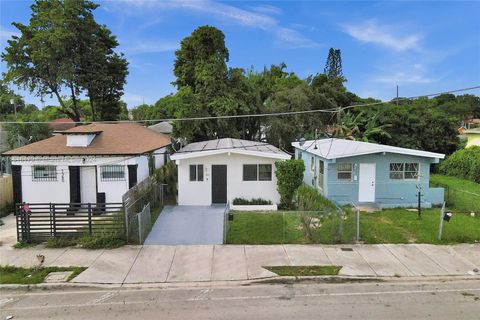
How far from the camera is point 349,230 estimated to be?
13812 millimetres

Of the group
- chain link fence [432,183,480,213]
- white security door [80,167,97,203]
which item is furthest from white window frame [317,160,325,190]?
white security door [80,167,97,203]

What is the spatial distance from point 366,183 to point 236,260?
995 cm

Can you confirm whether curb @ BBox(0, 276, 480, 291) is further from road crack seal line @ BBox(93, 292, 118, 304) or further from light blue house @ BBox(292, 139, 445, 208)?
light blue house @ BBox(292, 139, 445, 208)

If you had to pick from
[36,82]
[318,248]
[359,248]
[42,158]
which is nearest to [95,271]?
[318,248]

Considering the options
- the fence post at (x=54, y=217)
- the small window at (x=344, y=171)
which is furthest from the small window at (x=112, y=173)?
the small window at (x=344, y=171)

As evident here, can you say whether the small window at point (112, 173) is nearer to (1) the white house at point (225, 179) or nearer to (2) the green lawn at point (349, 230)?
(1) the white house at point (225, 179)

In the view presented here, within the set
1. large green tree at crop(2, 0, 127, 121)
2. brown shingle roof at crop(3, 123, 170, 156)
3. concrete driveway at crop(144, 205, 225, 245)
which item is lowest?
concrete driveway at crop(144, 205, 225, 245)

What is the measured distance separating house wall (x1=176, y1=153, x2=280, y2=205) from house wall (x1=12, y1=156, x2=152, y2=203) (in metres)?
2.56

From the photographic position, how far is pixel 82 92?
35.0 meters

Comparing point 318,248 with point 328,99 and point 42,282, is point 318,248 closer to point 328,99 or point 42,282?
point 42,282

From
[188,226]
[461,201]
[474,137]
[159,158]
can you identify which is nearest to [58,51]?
[159,158]

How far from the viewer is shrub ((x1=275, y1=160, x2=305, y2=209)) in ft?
57.6

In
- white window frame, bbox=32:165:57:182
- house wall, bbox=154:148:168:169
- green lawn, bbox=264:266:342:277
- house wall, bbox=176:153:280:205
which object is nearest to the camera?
green lawn, bbox=264:266:342:277

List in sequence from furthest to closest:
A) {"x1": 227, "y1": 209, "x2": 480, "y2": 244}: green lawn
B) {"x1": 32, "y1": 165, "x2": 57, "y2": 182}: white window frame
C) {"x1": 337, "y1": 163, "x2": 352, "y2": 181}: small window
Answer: {"x1": 337, "y1": 163, "x2": 352, "y2": 181}: small window < {"x1": 32, "y1": 165, "x2": 57, "y2": 182}: white window frame < {"x1": 227, "y1": 209, "x2": 480, "y2": 244}: green lawn
